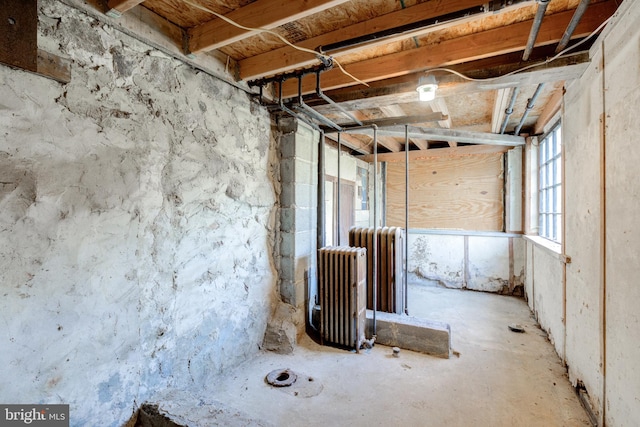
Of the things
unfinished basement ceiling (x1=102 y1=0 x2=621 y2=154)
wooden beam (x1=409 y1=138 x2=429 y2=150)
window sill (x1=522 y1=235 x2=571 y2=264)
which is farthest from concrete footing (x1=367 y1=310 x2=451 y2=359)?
wooden beam (x1=409 y1=138 x2=429 y2=150)

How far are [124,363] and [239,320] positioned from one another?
798mm

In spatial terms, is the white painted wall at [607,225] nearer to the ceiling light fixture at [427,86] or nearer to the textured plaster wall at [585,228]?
the textured plaster wall at [585,228]

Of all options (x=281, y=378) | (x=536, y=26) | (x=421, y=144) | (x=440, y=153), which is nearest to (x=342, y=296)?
(x=281, y=378)

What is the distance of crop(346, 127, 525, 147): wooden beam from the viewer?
3111 millimetres

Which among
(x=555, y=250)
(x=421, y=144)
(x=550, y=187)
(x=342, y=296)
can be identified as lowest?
(x=342, y=296)

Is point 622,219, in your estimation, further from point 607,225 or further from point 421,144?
point 421,144

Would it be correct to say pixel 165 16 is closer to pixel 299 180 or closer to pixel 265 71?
pixel 265 71

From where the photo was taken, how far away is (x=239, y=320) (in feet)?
7.16

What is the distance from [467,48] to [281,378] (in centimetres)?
239

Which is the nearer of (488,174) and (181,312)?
(181,312)

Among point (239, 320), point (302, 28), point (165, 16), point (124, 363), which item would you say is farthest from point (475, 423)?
point (165, 16)

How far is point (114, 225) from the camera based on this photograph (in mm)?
1445

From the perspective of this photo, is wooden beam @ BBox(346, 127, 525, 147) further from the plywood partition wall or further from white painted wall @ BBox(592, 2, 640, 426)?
white painted wall @ BBox(592, 2, 640, 426)

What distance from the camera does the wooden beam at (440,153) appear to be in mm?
3992
